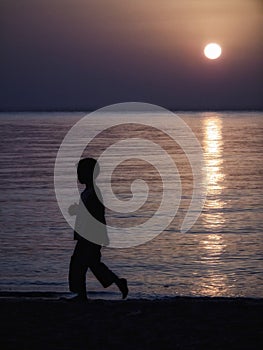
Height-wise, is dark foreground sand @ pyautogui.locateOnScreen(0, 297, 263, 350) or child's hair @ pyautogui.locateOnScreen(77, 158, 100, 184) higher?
child's hair @ pyautogui.locateOnScreen(77, 158, 100, 184)

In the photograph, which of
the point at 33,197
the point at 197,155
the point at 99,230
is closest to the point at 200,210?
the point at 33,197

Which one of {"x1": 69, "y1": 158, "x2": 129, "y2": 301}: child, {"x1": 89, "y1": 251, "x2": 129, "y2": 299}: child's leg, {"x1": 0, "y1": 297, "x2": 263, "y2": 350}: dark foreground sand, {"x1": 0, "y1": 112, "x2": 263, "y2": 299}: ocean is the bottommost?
{"x1": 0, "y1": 112, "x2": 263, "y2": 299}: ocean

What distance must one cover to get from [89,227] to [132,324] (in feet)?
4.07

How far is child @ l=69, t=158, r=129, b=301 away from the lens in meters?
8.80

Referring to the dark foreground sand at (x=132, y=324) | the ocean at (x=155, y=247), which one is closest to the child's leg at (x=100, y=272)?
the dark foreground sand at (x=132, y=324)

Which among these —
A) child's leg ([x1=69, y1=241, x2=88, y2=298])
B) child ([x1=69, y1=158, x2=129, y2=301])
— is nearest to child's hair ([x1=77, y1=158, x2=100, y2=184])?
child ([x1=69, y1=158, x2=129, y2=301])

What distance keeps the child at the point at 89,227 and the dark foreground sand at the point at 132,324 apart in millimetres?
380

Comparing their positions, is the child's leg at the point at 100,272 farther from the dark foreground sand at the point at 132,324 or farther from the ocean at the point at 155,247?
the ocean at the point at 155,247

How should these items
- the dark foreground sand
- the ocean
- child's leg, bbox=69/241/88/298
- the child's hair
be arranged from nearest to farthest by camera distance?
the dark foreground sand, the child's hair, child's leg, bbox=69/241/88/298, the ocean

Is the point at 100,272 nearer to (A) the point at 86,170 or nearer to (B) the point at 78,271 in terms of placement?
(B) the point at 78,271

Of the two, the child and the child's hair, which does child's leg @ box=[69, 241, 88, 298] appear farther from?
the child's hair

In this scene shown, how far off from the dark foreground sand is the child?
1.25 feet

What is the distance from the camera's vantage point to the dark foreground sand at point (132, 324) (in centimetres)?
735

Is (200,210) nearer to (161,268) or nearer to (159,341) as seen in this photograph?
(161,268)
